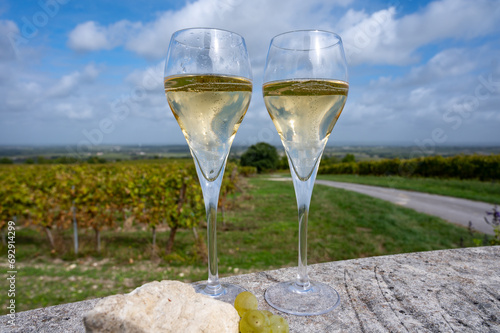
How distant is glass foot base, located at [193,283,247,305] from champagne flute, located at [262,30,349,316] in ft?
0.47

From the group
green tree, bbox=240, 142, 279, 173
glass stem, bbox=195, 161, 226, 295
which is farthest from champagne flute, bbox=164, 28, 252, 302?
green tree, bbox=240, 142, 279, 173

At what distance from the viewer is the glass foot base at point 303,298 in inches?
50.5

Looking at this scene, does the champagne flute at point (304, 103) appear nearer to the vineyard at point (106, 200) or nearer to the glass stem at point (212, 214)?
the glass stem at point (212, 214)

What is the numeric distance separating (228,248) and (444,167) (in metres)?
20.1

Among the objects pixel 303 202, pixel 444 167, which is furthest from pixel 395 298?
pixel 444 167

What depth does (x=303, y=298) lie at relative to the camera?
4.50 feet

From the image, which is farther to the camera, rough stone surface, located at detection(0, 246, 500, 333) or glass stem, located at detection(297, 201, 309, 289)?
glass stem, located at detection(297, 201, 309, 289)

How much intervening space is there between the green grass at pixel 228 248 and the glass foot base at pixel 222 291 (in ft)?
16.9

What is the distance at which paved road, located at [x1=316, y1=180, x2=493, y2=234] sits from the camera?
10964 millimetres

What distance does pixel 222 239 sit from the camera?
9.75m

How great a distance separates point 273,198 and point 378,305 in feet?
48.9

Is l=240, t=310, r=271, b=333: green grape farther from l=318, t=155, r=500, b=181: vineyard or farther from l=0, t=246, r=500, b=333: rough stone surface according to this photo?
l=318, t=155, r=500, b=181: vineyard

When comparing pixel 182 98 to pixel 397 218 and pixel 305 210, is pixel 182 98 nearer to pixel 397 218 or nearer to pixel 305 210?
pixel 305 210

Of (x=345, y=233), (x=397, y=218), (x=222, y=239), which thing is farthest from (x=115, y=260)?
(x=397, y=218)
